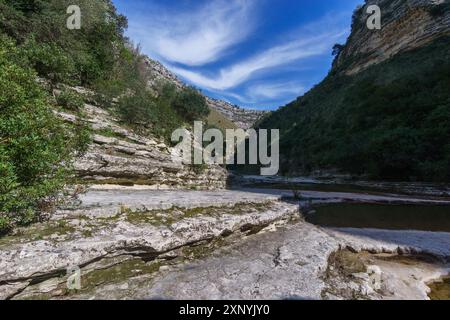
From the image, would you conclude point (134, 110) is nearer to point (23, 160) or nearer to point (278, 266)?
point (23, 160)

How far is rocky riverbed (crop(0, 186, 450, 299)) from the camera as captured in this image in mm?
3428

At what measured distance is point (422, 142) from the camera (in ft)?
67.0

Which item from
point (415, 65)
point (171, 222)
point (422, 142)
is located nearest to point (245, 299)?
point (171, 222)

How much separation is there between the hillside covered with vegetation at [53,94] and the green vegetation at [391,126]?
17.9 m

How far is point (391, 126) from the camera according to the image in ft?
85.9

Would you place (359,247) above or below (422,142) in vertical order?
below

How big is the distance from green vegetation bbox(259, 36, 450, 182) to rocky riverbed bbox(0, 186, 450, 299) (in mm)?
17105

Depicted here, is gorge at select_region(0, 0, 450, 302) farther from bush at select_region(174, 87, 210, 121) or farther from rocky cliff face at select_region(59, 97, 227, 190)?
bush at select_region(174, 87, 210, 121)

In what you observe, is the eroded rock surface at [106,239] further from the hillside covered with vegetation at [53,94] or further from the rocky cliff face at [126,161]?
the rocky cliff face at [126,161]

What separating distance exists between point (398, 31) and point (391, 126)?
27.0 meters

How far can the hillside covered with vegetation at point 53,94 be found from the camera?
3789 millimetres

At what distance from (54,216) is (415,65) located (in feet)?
138
